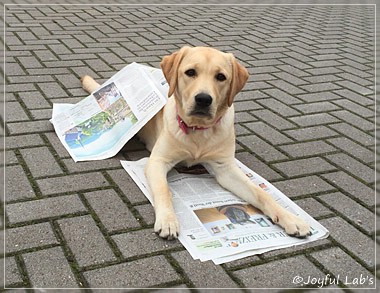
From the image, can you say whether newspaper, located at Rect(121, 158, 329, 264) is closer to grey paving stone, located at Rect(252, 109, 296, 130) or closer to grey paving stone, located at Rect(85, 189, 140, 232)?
grey paving stone, located at Rect(85, 189, 140, 232)

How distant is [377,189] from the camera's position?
10.9ft

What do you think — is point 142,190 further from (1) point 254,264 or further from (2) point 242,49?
(2) point 242,49

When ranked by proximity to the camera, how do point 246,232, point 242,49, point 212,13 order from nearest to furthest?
point 246,232
point 242,49
point 212,13

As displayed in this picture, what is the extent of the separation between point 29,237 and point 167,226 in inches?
27.8

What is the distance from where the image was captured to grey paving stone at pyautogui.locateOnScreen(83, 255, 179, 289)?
223cm

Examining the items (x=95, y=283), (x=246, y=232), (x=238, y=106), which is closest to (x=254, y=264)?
(x=246, y=232)

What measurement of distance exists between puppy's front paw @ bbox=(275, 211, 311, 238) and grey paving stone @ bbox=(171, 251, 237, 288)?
52 cm

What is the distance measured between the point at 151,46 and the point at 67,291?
13.6ft

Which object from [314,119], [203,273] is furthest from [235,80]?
[314,119]

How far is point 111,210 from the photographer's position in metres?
2.78

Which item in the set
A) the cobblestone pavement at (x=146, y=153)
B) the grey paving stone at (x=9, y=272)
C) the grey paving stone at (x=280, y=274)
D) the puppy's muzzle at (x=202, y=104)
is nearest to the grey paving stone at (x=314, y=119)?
the cobblestone pavement at (x=146, y=153)

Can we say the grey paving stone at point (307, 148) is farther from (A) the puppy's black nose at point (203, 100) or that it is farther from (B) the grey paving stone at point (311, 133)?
(A) the puppy's black nose at point (203, 100)

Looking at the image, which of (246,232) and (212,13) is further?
(212,13)

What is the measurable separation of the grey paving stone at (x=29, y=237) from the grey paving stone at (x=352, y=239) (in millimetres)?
1541
